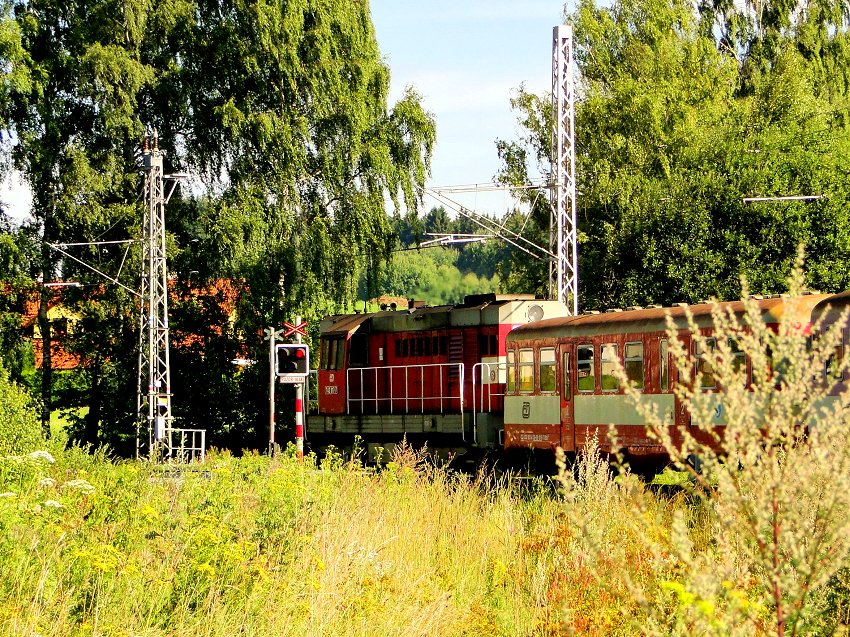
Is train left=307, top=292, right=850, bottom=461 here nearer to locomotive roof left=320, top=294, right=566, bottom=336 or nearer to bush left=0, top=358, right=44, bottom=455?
locomotive roof left=320, top=294, right=566, bottom=336

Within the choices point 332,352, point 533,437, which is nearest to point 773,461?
point 533,437

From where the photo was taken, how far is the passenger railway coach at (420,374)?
24.8 metres

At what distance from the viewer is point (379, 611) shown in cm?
945

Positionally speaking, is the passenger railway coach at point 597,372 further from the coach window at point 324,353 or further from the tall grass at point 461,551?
the coach window at point 324,353

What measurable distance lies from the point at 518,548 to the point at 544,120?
3291 cm

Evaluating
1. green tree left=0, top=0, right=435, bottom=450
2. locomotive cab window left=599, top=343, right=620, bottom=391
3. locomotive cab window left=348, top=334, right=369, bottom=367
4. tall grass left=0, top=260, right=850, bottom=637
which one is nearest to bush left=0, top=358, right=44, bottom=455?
tall grass left=0, top=260, right=850, bottom=637

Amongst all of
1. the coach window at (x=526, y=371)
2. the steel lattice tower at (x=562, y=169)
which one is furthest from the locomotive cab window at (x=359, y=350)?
the coach window at (x=526, y=371)

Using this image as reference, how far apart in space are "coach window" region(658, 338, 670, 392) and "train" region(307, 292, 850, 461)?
20mm

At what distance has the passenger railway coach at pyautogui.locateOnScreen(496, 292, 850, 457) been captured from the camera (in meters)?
18.5

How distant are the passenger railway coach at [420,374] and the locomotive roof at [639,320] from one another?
1542 mm

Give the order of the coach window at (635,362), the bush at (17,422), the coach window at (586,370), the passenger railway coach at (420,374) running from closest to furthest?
the coach window at (635,362) < the bush at (17,422) < the coach window at (586,370) < the passenger railway coach at (420,374)

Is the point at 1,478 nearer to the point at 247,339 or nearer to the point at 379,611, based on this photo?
the point at 379,611

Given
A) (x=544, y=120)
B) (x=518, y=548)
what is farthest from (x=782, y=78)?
(x=518, y=548)

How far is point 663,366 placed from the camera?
19.0 meters
